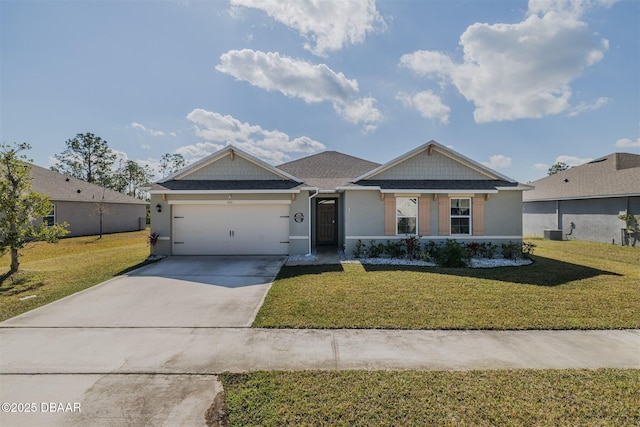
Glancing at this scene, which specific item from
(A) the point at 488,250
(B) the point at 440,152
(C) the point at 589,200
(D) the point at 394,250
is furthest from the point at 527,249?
(C) the point at 589,200

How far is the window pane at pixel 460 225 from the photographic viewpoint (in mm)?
12070

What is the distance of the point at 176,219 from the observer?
12.1m

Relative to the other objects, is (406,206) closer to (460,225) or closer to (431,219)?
(431,219)

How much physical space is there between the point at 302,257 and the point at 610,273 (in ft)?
33.7

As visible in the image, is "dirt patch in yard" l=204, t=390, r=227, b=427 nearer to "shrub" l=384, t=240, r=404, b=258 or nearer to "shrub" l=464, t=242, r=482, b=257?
"shrub" l=384, t=240, r=404, b=258

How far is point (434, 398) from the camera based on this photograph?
3166 millimetres

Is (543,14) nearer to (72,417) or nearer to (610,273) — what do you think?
(610,273)

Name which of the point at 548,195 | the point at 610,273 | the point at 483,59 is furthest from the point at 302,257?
the point at 548,195

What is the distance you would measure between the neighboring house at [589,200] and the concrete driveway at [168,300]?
1880 cm

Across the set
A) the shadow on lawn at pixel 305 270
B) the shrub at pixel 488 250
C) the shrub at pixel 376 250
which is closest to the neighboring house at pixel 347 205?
the shrub at pixel 488 250

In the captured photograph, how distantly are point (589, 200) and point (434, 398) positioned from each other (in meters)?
20.7

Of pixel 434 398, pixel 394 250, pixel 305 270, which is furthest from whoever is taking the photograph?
pixel 394 250

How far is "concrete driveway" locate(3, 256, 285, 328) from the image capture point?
5.51 metres

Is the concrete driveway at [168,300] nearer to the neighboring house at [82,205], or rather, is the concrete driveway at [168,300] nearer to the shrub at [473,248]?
the shrub at [473,248]
